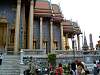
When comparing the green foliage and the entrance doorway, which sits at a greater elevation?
the entrance doorway

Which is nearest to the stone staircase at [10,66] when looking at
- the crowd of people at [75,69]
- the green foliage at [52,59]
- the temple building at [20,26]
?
the green foliage at [52,59]

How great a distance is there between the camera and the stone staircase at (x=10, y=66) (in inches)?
678

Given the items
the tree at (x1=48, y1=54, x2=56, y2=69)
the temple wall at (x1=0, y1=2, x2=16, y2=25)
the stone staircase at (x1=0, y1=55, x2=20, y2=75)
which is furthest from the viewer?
the temple wall at (x1=0, y1=2, x2=16, y2=25)

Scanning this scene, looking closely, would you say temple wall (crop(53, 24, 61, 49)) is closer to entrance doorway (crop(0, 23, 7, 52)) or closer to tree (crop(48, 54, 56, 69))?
entrance doorway (crop(0, 23, 7, 52))

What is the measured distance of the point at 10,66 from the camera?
1831 centimetres

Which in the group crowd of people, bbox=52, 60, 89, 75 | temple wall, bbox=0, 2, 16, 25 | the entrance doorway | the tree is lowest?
crowd of people, bbox=52, 60, 89, 75

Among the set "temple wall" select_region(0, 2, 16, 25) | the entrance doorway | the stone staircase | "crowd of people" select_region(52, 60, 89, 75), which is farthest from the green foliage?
"temple wall" select_region(0, 2, 16, 25)

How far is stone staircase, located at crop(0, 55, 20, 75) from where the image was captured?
1723 cm

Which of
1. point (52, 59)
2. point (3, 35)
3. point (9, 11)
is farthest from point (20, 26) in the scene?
point (52, 59)

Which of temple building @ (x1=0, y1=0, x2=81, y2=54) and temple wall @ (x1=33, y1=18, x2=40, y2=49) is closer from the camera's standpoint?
temple building @ (x1=0, y1=0, x2=81, y2=54)

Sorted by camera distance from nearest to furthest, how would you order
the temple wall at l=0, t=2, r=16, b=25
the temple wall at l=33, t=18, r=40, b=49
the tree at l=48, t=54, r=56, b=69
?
the tree at l=48, t=54, r=56, b=69 → the temple wall at l=0, t=2, r=16, b=25 → the temple wall at l=33, t=18, r=40, b=49

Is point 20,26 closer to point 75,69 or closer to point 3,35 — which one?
point 3,35

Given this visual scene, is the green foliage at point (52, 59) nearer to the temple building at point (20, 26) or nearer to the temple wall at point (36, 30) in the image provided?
the temple building at point (20, 26)

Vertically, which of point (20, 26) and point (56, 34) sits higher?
point (56, 34)
